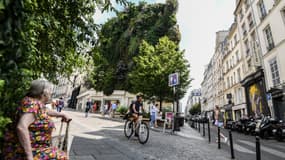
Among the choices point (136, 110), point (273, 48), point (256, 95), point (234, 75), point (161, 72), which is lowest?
point (136, 110)

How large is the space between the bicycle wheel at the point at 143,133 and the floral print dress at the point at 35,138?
4.83 meters

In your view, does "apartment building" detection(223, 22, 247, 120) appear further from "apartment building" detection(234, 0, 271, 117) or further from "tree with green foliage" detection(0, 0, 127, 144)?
"tree with green foliage" detection(0, 0, 127, 144)

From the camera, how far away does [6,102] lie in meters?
1.49

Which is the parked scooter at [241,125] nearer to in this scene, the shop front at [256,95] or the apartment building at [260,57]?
the apartment building at [260,57]

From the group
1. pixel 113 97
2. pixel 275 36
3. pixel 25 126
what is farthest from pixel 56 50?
pixel 113 97

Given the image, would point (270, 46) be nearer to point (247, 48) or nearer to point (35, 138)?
point (247, 48)

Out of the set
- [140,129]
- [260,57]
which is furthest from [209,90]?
[140,129]

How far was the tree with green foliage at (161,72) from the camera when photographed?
19219 millimetres

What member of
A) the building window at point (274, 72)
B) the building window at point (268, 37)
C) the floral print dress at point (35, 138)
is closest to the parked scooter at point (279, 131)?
the building window at point (274, 72)

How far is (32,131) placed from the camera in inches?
73.5

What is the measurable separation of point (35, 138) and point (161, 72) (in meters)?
17.7

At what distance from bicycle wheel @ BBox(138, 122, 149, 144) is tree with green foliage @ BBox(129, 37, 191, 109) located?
12.4 meters

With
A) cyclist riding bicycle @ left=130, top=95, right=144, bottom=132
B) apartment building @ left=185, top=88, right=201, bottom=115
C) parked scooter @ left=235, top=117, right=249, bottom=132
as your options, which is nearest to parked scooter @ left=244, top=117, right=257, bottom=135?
parked scooter @ left=235, top=117, right=249, bottom=132

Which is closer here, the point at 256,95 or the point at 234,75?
the point at 256,95
